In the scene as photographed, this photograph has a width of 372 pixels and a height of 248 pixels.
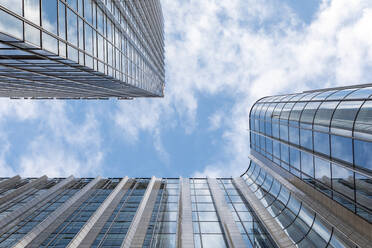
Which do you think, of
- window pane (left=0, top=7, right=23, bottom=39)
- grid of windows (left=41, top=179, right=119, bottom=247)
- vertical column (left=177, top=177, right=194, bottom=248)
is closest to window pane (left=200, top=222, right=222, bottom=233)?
vertical column (left=177, top=177, right=194, bottom=248)

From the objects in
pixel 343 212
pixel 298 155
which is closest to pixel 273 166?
pixel 298 155

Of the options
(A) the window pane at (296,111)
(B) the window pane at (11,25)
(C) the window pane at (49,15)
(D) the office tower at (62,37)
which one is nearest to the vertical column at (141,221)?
(D) the office tower at (62,37)

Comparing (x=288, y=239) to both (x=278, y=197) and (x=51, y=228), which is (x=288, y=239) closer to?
(x=278, y=197)

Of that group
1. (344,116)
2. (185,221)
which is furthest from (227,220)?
(344,116)

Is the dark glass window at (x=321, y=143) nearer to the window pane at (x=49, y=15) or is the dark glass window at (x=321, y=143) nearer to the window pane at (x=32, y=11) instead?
the window pane at (x=49, y=15)

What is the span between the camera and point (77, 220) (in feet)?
93.9

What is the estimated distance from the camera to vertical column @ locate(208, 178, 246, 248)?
23.4 metres

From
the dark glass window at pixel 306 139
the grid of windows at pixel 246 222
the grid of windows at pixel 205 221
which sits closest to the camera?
the dark glass window at pixel 306 139

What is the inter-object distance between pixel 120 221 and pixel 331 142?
2429 cm

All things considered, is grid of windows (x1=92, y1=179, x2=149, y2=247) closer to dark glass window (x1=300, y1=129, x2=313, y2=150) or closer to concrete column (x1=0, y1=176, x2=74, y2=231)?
concrete column (x1=0, y1=176, x2=74, y2=231)

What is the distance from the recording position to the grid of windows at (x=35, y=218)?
24.1m

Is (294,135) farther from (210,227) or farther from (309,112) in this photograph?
(210,227)

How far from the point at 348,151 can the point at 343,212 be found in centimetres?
474

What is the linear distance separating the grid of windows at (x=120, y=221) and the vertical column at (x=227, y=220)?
1105 centimetres
